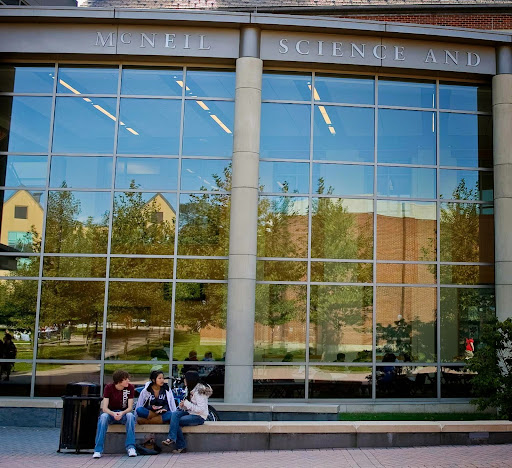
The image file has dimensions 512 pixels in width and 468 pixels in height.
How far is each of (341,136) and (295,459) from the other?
8.87 meters

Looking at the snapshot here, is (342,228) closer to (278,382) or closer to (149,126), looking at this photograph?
(278,382)

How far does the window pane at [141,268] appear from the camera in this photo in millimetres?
15797

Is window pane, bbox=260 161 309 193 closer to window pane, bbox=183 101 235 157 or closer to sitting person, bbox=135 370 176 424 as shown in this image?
window pane, bbox=183 101 235 157

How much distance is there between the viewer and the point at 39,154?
16.2m

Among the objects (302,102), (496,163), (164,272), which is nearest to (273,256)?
(164,272)

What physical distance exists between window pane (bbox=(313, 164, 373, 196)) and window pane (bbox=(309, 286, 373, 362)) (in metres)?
2.38

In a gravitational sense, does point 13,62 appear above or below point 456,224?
above

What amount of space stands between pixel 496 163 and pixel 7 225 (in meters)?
11.9

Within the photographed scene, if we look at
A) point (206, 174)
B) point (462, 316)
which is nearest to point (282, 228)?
point (206, 174)

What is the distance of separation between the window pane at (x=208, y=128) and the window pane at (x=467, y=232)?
566 cm

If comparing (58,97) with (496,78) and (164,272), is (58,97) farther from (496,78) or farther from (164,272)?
(496,78)

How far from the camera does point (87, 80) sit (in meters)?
16.5

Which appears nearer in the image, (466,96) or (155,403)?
(155,403)

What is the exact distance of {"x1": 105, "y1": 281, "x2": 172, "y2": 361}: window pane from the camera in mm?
15445
